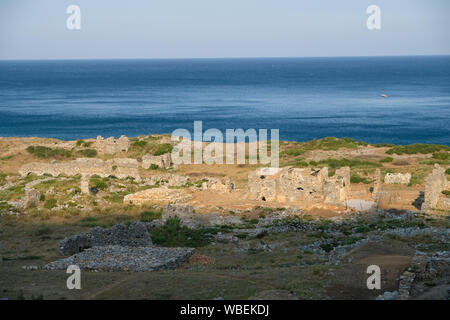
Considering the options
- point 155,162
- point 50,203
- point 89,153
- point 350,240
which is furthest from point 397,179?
point 89,153

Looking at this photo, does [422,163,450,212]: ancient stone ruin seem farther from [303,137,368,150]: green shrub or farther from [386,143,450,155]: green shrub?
[303,137,368,150]: green shrub

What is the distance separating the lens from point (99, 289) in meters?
14.4

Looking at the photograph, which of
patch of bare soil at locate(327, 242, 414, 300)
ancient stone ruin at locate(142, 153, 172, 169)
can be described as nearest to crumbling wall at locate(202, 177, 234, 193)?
ancient stone ruin at locate(142, 153, 172, 169)

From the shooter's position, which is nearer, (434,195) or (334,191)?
(434,195)

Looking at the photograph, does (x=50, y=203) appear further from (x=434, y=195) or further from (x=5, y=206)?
(x=434, y=195)

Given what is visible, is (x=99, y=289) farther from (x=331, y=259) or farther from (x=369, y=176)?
(x=369, y=176)

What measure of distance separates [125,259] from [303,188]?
42.0 ft

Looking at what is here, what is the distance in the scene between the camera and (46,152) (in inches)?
1831

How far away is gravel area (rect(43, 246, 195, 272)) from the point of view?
16891mm

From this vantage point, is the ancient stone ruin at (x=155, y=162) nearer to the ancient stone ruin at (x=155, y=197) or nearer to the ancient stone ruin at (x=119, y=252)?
the ancient stone ruin at (x=155, y=197)

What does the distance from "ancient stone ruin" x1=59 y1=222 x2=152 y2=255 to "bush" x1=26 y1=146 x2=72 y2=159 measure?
27.1m

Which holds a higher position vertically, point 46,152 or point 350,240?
point 46,152
